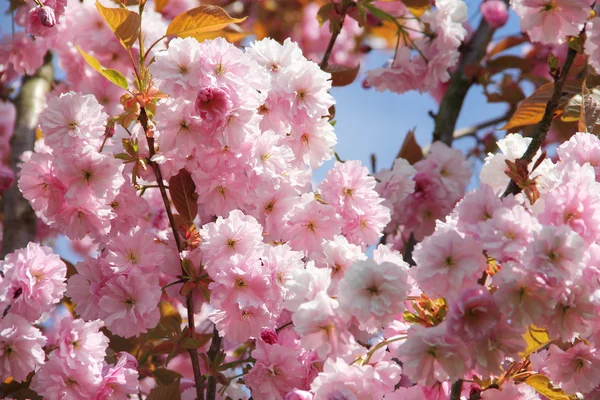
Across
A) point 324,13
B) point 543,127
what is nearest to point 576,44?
point 543,127

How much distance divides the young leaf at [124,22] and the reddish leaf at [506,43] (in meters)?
1.81

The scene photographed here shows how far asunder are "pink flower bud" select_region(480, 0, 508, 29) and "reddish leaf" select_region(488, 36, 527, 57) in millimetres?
76

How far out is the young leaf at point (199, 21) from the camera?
1.66 m

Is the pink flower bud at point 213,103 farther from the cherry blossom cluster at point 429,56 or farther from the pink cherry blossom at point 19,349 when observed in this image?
the cherry blossom cluster at point 429,56

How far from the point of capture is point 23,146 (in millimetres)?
2744

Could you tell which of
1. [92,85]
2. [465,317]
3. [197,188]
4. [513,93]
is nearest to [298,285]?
[465,317]

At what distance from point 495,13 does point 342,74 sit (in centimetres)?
114

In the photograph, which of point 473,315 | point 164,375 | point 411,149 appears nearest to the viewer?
point 473,315

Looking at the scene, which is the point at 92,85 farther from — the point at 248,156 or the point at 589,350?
the point at 589,350

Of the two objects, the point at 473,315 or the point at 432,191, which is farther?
the point at 432,191

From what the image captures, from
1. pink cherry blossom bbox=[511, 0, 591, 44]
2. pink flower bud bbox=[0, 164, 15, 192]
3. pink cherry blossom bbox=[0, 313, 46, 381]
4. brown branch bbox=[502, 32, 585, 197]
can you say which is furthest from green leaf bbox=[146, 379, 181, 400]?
pink flower bud bbox=[0, 164, 15, 192]

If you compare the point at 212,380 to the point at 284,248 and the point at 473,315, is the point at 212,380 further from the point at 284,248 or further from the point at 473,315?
the point at 473,315

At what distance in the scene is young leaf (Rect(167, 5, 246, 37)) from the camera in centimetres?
166

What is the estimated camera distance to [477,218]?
1191 millimetres
